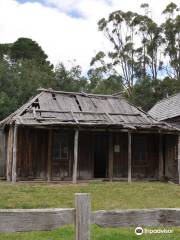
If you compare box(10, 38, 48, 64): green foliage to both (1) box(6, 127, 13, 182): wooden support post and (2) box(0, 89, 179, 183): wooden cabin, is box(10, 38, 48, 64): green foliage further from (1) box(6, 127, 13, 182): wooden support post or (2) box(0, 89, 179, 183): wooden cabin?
(1) box(6, 127, 13, 182): wooden support post

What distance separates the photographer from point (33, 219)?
4.40m

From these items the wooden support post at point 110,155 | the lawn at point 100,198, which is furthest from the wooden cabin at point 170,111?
the lawn at point 100,198

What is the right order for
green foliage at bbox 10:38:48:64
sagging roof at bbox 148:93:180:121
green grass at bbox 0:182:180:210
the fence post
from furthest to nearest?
green foliage at bbox 10:38:48:64 → sagging roof at bbox 148:93:180:121 → green grass at bbox 0:182:180:210 → the fence post

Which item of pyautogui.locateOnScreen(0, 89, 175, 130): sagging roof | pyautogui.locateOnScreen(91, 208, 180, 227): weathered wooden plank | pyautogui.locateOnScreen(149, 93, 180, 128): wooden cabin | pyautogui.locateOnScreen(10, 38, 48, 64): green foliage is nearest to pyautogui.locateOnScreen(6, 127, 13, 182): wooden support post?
pyautogui.locateOnScreen(0, 89, 175, 130): sagging roof

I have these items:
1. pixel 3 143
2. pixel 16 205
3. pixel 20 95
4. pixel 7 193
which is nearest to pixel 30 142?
pixel 3 143

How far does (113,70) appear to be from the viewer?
50.0 metres

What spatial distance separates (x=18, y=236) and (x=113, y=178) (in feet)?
45.1

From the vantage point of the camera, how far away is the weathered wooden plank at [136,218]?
4.65 m

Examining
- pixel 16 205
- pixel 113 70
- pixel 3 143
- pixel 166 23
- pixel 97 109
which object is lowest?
pixel 16 205

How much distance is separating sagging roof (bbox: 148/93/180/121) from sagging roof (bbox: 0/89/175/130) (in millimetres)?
4758

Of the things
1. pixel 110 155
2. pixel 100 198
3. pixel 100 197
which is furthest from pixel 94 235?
pixel 110 155

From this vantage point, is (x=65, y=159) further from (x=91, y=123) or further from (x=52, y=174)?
(x=91, y=123)

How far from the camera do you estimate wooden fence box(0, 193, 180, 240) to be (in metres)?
4.36

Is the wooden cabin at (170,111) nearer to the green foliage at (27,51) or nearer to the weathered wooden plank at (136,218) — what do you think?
the green foliage at (27,51)
